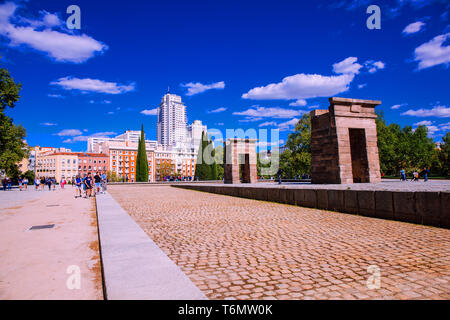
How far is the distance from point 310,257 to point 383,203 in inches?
183

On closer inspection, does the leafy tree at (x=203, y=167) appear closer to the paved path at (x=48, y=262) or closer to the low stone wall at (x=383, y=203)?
the low stone wall at (x=383, y=203)

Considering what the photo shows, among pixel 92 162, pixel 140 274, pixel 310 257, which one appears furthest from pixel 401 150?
pixel 92 162

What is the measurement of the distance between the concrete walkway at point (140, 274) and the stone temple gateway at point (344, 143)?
13.9 meters

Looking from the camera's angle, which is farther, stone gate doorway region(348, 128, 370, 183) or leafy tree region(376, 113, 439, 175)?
leafy tree region(376, 113, 439, 175)

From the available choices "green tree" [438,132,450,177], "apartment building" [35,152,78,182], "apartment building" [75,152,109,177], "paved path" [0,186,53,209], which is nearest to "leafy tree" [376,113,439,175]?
"green tree" [438,132,450,177]

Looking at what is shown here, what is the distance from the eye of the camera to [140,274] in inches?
127

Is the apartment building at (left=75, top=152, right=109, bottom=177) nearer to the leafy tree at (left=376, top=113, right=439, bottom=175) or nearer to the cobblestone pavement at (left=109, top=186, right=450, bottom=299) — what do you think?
the leafy tree at (left=376, top=113, right=439, bottom=175)

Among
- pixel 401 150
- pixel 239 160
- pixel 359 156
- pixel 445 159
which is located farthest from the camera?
pixel 445 159

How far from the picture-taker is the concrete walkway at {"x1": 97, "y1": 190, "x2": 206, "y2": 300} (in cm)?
266

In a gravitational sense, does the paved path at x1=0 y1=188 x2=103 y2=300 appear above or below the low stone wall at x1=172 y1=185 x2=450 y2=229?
below

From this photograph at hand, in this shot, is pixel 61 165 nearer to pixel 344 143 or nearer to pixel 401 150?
pixel 401 150

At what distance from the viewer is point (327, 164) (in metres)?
17.1

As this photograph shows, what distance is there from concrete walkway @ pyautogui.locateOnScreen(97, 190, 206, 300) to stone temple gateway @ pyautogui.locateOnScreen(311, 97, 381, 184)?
45.6 ft

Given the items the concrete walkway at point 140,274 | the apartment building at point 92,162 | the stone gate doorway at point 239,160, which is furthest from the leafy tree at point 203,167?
the concrete walkway at point 140,274
